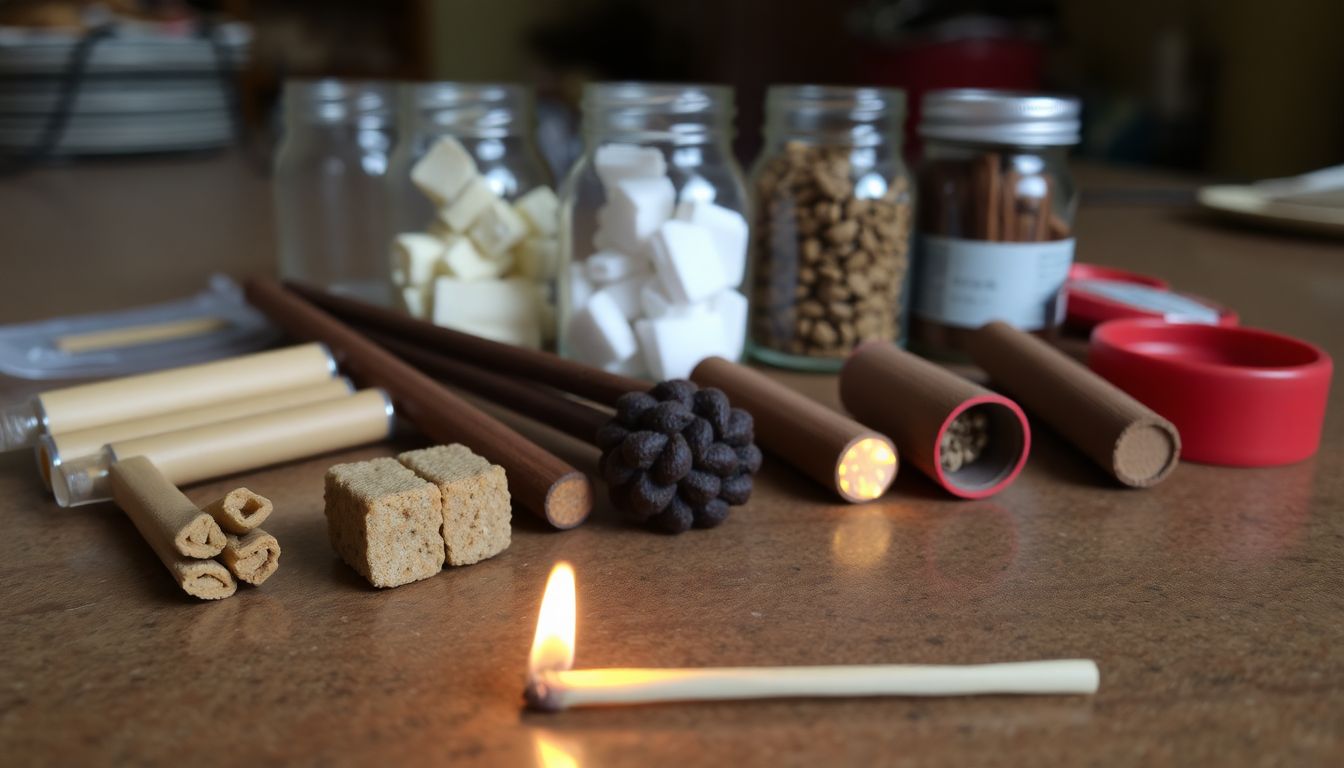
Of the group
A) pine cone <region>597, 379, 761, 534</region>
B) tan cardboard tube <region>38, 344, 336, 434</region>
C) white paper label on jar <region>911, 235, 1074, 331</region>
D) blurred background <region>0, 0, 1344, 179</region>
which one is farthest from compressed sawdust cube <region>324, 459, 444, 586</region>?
blurred background <region>0, 0, 1344, 179</region>

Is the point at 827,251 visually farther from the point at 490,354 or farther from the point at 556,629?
the point at 556,629

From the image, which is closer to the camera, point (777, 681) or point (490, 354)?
point (777, 681)

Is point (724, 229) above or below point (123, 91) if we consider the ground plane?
below

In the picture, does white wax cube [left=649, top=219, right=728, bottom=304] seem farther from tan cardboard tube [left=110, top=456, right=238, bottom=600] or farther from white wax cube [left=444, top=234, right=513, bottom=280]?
tan cardboard tube [left=110, top=456, right=238, bottom=600]

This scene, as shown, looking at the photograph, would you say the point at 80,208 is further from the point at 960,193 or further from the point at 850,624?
the point at 850,624

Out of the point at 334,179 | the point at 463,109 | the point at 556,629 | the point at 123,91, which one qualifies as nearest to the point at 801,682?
the point at 556,629

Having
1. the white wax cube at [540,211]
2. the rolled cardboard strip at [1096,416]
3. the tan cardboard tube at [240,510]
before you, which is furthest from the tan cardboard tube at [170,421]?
the rolled cardboard strip at [1096,416]
